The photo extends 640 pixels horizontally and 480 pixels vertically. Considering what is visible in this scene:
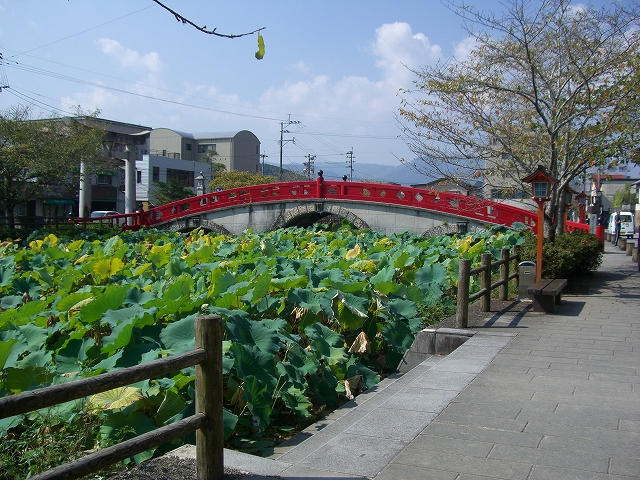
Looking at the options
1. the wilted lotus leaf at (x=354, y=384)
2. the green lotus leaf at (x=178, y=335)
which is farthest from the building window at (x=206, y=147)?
the green lotus leaf at (x=178, y=335)

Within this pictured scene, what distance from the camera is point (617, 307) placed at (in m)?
9.06

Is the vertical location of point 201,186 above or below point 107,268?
above

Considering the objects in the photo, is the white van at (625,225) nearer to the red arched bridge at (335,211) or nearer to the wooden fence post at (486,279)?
the red arched bridge at (335,211)

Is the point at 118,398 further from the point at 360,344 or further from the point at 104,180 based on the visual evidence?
the point at 104,180

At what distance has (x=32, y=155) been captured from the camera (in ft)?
82.7

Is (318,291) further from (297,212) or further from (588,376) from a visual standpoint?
(297,212)

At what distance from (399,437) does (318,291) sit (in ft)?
10.6

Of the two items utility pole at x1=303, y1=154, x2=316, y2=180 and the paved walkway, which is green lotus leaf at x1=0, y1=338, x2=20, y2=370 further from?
utility pole at x1=303, y1=154, x2=316, y2=180

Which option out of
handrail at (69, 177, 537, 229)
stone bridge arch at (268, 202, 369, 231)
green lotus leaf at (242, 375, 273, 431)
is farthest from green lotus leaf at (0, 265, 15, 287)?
stone bridge arch at (268, 202, 369, 231)

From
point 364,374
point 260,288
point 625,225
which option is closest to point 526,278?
point 364,374

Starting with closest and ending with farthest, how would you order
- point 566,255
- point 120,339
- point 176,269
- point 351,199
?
point 120,339 → point 176,269 → point 566,255 → point 351,199

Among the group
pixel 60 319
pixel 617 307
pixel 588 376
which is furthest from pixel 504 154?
pixel 60 319

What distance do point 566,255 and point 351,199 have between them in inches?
509

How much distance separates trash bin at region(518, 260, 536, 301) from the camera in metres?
9.68
